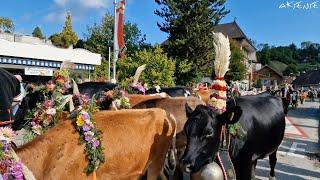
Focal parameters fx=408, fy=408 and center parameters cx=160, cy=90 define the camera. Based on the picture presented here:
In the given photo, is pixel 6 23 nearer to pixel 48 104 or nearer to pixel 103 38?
pixel 103 38

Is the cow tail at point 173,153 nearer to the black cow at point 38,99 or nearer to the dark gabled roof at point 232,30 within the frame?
the black cow at point 38,99

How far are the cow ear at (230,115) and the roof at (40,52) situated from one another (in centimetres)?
1640

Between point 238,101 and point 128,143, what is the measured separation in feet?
6.88

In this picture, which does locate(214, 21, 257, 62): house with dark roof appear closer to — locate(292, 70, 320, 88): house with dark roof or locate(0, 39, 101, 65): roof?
locate(292, 70, 320, 88): house with dark roof

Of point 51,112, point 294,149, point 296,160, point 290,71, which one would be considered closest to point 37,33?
point 294,149

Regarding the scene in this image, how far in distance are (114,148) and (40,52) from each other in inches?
807

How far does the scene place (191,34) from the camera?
37.4m

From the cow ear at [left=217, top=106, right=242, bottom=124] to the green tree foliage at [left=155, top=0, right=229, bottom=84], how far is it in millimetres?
31846

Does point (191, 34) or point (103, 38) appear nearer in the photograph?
point (191, 34)

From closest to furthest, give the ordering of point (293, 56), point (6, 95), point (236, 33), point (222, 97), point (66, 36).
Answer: point (6, 95) < point (222, 97) < point (66, 36) < point (236, 33) < point (293, 56)

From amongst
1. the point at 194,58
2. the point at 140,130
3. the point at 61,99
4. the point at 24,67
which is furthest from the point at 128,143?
the point at 194,58

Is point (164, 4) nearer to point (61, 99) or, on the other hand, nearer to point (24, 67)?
point (24, 67)

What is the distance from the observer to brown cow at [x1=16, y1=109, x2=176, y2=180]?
13.8 feet

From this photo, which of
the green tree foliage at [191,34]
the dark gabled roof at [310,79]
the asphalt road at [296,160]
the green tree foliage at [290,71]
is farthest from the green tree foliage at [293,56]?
the asphalt road at [296,160]
